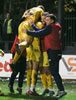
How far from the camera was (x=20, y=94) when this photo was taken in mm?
12133

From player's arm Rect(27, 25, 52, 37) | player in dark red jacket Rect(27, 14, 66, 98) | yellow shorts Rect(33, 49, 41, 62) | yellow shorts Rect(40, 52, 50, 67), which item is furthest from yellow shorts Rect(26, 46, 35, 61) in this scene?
player's arm Rect(27, 25, 52, 37)

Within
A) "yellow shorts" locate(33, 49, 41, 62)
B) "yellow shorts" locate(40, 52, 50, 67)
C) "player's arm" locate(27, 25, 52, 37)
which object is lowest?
"yellow shorts" locate(40, 52, 50, 67)

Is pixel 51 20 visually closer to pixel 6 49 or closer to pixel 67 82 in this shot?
pixel 67 82

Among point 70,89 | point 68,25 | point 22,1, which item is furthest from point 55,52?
point 22,1

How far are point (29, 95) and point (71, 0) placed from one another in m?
13.9

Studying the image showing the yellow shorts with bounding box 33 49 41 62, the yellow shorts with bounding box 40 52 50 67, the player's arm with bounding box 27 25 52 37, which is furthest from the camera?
the yellow shorts with bounding box 40 52 50 67

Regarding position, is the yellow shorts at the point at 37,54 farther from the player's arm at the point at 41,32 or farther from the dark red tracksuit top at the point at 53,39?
the player's arm at the point at 41,32

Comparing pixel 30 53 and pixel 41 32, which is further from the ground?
pixel 41 32

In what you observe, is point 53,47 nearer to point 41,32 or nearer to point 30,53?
point 41,32

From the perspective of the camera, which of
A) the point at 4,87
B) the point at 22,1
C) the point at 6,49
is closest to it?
the point at 4,87

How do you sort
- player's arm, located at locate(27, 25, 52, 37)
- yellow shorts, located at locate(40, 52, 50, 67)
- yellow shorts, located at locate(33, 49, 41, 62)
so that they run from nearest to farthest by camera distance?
player's arm, located at locate(27, 25, 52, 37) → yellow shorts, located at locate(33, 49, 41, 62) → yellow shorts, located at locate(40, 52, 50, 67)

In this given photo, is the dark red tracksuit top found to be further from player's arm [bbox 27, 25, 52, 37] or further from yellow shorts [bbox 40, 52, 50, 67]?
yellow shorts [bbox 40, 52, 50, 67]

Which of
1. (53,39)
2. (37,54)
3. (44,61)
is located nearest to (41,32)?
(53,39)

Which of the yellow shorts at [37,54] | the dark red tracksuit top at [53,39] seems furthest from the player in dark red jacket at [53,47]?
the yellow shorts at [37,54]
